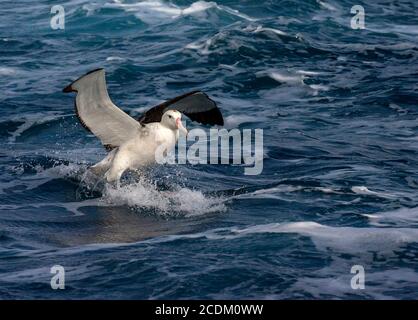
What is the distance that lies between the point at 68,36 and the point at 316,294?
19.1 metres

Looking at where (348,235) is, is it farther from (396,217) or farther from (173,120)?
(173,120)

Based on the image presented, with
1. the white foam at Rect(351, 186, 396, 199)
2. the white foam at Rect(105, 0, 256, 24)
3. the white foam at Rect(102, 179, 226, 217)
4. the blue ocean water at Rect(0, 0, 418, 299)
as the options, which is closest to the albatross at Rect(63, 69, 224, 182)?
the white foam at Rect(102, 179, 226, 217)

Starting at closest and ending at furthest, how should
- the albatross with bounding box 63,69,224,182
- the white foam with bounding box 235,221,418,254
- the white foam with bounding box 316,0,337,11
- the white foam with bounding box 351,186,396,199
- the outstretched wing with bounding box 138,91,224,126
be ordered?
the white foam with bounding box 235,221,418,254
the white foam with bounding box 351,186,396,199
the albatross with bounding box 63,69,224,182
the outstretched wing with bounding box 138,91,224,126
the white foam with bounding box 316,0,337,11

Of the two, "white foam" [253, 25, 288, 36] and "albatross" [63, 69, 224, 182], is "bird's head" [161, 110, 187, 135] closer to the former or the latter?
"albatross" [63, 69, 224, 182]

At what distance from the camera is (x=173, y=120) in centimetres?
1573

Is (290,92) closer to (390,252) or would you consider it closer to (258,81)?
(258,81)

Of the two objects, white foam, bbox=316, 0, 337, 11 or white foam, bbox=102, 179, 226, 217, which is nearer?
white foam, bbox=102, 179, 226, 217

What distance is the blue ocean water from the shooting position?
39.5 feet

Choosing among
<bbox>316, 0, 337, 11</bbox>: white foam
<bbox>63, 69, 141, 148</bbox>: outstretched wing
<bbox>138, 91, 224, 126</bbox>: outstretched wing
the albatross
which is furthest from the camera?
<bbox>316, 0, 337, 11</bbox>: white foam

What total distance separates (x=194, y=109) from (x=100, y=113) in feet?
5.39

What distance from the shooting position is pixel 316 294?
11188 millimetres

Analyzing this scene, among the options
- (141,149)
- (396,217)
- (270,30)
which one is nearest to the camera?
(396,217)

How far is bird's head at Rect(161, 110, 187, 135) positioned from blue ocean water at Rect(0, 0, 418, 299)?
3.28ft

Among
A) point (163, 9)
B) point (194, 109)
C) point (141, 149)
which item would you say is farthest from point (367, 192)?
point (163, 9)
